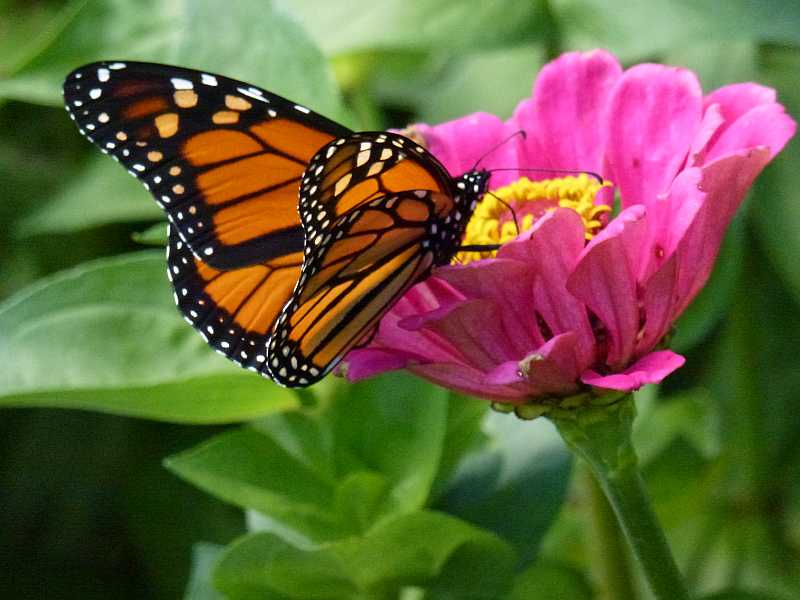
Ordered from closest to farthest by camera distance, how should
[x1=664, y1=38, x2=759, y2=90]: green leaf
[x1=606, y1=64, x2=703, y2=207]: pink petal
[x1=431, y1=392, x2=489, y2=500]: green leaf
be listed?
[x1=606, y1=64, x2=703, y2=207]: pink petal → [x1=431, y1=392, x2=489, y2=500]: green leaf → [x1=664, y1=38, x2=759, y2=90]: green leaf

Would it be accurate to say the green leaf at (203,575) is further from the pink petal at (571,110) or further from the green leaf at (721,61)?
A: the green leaf at (721,61)

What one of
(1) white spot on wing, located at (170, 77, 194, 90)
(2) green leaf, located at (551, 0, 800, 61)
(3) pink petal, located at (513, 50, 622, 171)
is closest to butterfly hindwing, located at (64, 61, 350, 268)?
(1) white spot on wing, located at (170, 77, 194, 90)

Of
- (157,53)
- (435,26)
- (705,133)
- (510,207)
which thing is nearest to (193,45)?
(157,53)

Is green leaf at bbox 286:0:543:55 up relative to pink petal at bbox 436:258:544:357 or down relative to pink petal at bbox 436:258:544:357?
up

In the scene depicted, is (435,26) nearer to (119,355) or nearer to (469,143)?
(469,143)

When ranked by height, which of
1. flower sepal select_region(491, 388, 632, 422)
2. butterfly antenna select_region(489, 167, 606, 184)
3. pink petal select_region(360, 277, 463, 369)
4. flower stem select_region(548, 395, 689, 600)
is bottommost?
flower stem select_region(548, 395, 689, 600)

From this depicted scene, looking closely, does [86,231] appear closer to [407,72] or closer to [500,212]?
[407,72]

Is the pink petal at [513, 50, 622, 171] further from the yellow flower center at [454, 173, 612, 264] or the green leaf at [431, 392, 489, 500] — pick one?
the green leaf at [431, 392, 489, 500]
